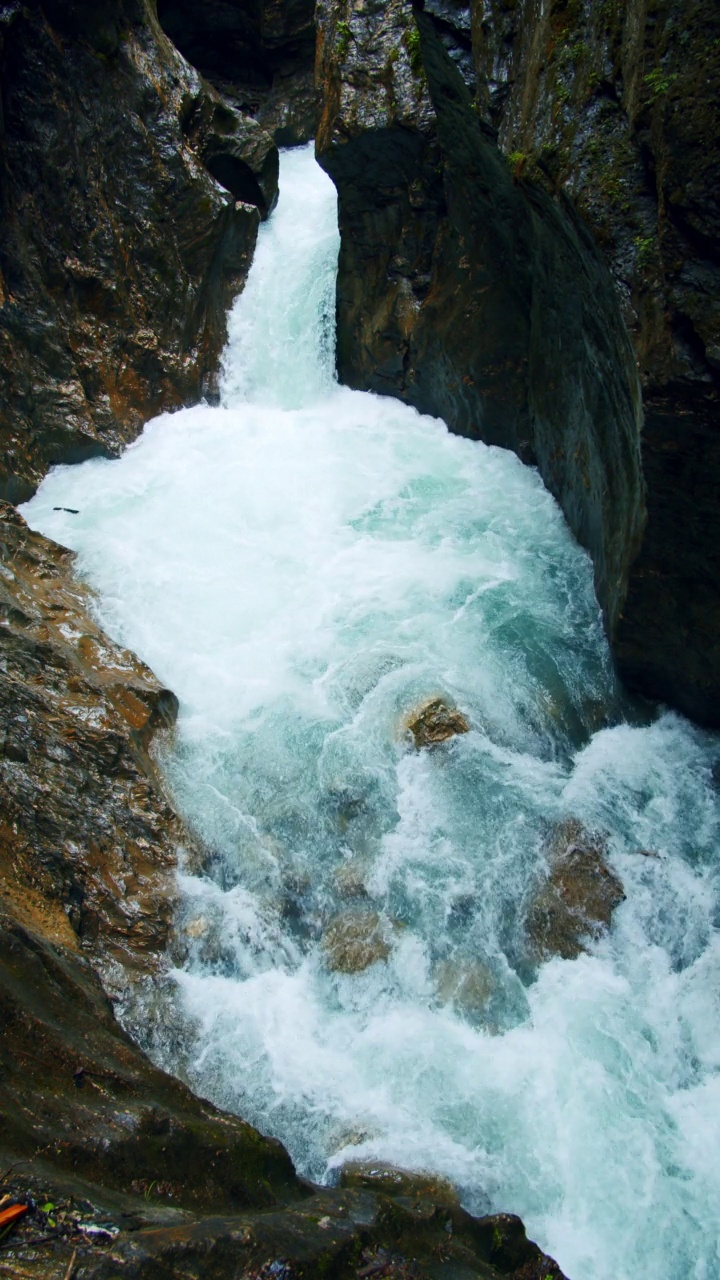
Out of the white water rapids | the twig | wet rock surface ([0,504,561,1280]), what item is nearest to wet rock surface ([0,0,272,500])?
the white water rapids

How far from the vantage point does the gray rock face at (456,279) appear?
7066mm

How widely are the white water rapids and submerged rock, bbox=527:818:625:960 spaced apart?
0.34ft

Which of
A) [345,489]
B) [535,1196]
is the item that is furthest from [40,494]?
[535,1196]

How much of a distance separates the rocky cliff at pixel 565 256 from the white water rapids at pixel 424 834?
33.6 inches

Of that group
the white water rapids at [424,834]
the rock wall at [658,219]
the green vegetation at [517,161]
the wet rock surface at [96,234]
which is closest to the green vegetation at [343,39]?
the wet rock surface at [96,234]

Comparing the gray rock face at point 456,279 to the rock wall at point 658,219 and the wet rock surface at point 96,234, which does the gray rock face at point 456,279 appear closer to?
the rock wall at point 658,219

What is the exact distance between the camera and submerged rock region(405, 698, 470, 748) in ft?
20.5

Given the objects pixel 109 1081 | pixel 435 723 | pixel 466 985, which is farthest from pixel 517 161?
pixel 109 1081

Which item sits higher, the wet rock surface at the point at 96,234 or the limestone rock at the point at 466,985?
the wet rock surface at the point at 96,234

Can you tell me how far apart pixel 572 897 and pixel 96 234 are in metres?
8.19

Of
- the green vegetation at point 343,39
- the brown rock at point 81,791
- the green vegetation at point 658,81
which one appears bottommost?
the brown rock at point 81,791

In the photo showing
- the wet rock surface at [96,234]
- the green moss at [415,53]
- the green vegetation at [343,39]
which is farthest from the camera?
the green vegetation at [343,39]

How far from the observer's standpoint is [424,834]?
577cm

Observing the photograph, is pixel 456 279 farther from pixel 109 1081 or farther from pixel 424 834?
pixel 109 1081
